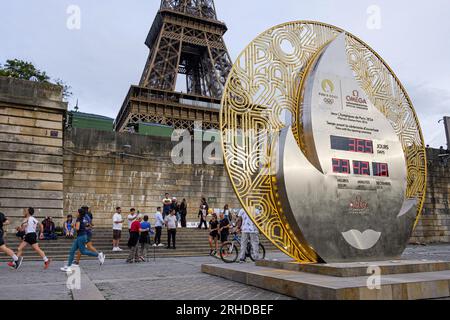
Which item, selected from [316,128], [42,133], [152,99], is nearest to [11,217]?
[42,133]

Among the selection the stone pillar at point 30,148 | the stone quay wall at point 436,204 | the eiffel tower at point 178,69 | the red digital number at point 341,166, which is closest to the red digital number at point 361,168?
the red digital number at point 341,166

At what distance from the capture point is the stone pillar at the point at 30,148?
1521cm

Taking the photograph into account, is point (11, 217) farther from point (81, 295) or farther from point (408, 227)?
point (408, 227)

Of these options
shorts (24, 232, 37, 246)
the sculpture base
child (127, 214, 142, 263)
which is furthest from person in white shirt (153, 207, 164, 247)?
the sculpture base

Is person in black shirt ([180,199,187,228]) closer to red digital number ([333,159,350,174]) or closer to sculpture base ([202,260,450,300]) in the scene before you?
sculpture base ([202,260,450,300])

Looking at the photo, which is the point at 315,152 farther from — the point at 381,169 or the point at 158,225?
the point at 158,225

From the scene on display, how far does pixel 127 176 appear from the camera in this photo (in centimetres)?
1981

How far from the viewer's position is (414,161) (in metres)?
8.42

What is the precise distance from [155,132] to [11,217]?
11.9 meters

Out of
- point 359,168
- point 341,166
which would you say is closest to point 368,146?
point 359,168

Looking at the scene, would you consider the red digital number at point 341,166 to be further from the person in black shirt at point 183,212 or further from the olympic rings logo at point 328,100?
the person in black shirt at point 183,212

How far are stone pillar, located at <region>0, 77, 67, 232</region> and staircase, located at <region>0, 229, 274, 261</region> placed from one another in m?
1.80

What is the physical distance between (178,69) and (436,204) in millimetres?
30066

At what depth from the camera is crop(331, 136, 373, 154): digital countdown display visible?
6.75 meters
